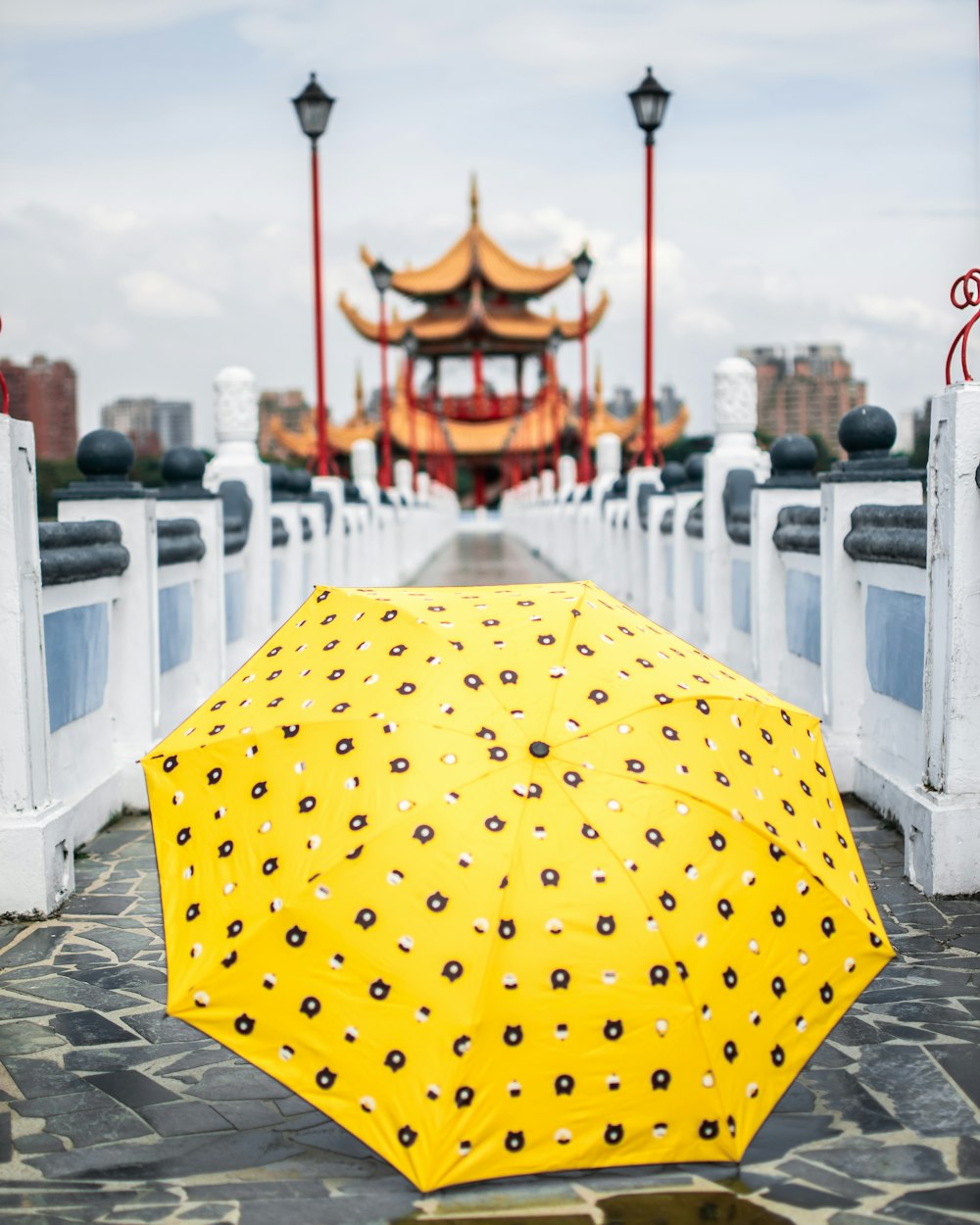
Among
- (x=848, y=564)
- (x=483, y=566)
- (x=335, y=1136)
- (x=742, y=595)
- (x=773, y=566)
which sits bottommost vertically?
(x=483, y=566)

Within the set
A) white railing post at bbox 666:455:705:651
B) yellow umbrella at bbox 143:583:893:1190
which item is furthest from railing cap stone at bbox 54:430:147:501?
white railing post at bbox 666:455:705:651

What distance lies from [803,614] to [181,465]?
12.9 ft

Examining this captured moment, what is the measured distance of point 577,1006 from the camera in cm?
297

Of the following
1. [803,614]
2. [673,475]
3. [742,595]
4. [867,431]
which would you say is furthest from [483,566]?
[867,431]

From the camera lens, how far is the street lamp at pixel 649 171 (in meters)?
16.9

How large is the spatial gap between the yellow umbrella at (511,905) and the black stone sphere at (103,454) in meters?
4.66

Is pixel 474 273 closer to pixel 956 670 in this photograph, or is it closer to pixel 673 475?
pixel 673 475

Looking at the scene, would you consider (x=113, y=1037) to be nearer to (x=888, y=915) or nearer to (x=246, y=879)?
(x=246, y=879)

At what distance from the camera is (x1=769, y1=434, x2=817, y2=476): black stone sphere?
955 centimetres

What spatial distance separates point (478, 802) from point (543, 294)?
67566 millimetres

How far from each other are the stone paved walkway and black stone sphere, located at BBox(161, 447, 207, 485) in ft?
16.2

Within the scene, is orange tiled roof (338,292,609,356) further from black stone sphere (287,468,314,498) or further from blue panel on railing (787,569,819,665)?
blue panel on railing (787,569,819,665)

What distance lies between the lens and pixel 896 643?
23.5 feet

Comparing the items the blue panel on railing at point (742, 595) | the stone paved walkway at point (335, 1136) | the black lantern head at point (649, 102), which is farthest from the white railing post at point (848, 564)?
the black lantern head at point (649, 102)
